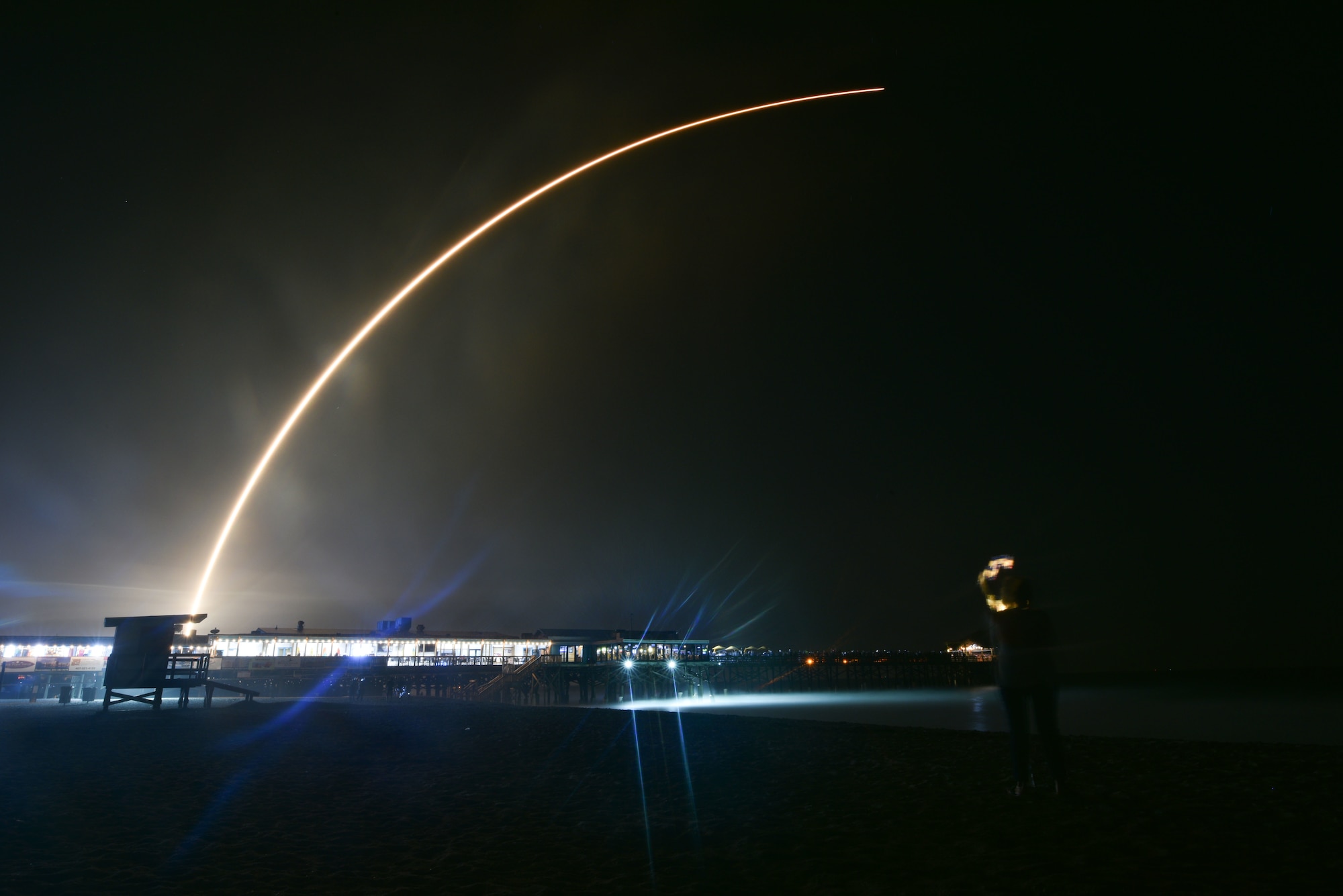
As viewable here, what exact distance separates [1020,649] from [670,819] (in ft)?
13.6

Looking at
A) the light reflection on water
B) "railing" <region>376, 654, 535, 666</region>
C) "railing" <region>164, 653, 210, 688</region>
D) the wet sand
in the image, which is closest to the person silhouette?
the wet sand

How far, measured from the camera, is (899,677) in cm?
7894

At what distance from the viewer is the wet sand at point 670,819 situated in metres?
5.89

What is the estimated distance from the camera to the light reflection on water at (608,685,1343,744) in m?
21.1

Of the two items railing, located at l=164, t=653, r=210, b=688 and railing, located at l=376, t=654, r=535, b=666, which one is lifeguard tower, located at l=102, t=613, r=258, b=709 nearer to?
railing, located at l=164, t=653, r=210, b=688

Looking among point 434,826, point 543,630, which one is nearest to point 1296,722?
point 434,826

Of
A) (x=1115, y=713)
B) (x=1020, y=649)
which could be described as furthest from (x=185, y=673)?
(x=1115, y=713)

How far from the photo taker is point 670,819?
27.8 feet

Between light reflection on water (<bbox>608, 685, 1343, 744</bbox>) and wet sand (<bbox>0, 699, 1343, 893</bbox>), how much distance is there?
25.6ft

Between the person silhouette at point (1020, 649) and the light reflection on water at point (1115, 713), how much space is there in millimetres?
12809

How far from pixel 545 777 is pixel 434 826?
374 cm

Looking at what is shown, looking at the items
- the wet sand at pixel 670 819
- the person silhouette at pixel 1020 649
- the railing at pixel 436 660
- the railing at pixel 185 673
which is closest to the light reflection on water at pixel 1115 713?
the wet sand at pixel 670 819

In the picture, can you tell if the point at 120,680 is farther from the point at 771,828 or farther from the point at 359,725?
the point at 771,828

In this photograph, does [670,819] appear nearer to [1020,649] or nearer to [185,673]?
[1020,649]
